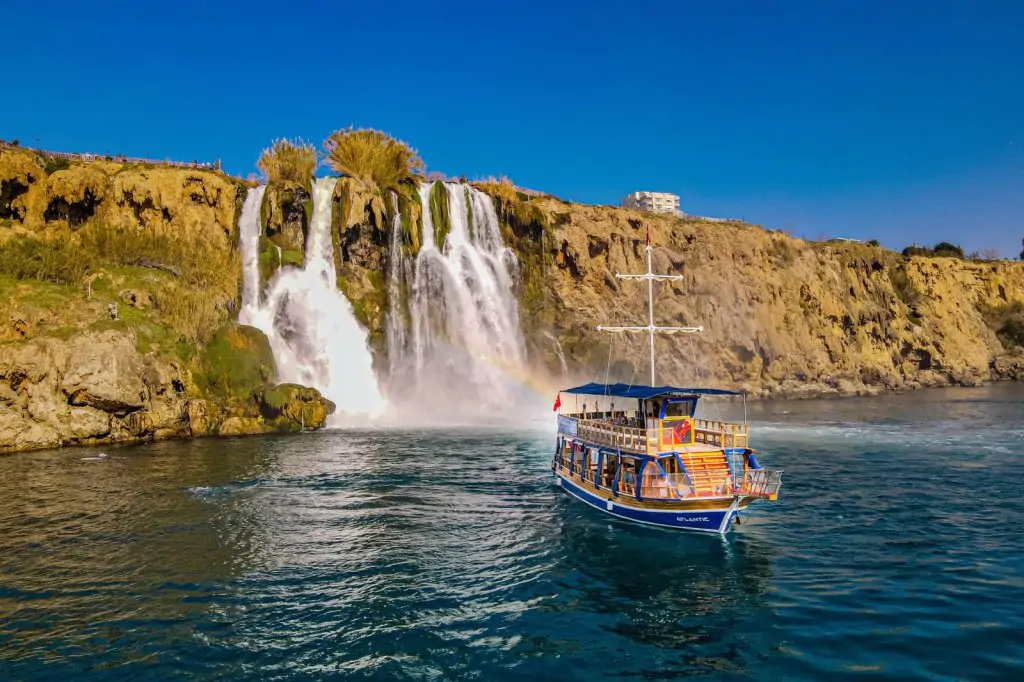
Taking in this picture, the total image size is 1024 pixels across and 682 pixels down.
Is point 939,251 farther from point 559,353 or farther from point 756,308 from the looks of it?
point 559,353

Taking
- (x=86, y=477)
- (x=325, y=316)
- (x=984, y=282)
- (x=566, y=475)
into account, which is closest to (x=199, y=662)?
(x=566, y=475)

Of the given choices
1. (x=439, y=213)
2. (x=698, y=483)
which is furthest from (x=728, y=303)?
(x=698, y=483)

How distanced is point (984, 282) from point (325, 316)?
117 m

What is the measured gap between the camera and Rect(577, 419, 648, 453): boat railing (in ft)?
77.0

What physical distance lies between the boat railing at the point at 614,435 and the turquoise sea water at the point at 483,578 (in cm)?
281

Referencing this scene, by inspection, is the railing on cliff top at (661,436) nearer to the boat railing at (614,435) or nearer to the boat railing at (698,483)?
the boat railing at (614,435)

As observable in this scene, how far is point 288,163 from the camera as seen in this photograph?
62.9 metres

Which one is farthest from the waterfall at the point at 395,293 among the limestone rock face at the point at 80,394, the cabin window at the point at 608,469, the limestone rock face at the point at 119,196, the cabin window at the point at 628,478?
the cabin window at the point at 628,478

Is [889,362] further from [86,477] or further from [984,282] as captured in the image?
[86,477]

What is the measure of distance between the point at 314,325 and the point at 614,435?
37.0m

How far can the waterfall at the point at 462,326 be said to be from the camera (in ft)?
191

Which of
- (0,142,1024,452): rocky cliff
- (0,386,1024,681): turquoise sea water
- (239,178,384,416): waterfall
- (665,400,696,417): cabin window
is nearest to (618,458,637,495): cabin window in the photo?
(0,386,1024,681): turquoise sea water

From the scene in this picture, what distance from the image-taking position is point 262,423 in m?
45.3

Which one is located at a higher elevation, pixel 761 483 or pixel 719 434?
pixel 719 434
